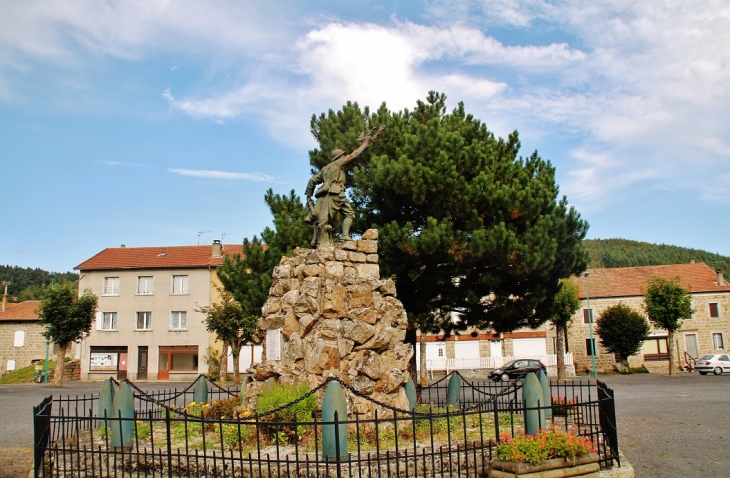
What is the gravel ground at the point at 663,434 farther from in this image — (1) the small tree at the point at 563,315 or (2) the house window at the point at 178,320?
(2) the house window at the point at 178,320

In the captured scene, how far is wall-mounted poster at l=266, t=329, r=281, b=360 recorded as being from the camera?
413 inches

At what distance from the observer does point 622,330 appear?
3756cm

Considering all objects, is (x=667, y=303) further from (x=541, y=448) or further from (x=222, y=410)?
(x=541, y=448)

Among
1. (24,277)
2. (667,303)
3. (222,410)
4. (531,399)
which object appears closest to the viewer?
(531,399)

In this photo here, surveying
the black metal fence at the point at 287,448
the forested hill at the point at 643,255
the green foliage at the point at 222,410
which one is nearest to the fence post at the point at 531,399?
the black metal fence at the point at 287,448

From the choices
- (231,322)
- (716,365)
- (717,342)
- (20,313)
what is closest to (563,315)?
(716,365)

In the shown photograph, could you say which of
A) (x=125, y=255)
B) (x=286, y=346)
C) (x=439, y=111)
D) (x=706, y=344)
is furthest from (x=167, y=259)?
(x=706, y=344)

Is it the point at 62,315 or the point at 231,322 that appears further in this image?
the point at 62,315

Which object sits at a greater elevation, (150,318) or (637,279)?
(637,279)

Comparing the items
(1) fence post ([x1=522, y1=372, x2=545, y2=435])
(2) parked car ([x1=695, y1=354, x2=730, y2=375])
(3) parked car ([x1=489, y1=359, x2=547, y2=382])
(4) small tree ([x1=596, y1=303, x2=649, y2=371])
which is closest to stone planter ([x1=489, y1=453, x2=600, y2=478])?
(1) fence post ([x1=522, y1=372, x2=545, y2=435])

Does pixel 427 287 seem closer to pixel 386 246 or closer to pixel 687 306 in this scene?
pixel 386 246

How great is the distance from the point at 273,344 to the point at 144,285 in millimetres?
31023

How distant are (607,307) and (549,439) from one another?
37992 mm

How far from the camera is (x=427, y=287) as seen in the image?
663 inches
